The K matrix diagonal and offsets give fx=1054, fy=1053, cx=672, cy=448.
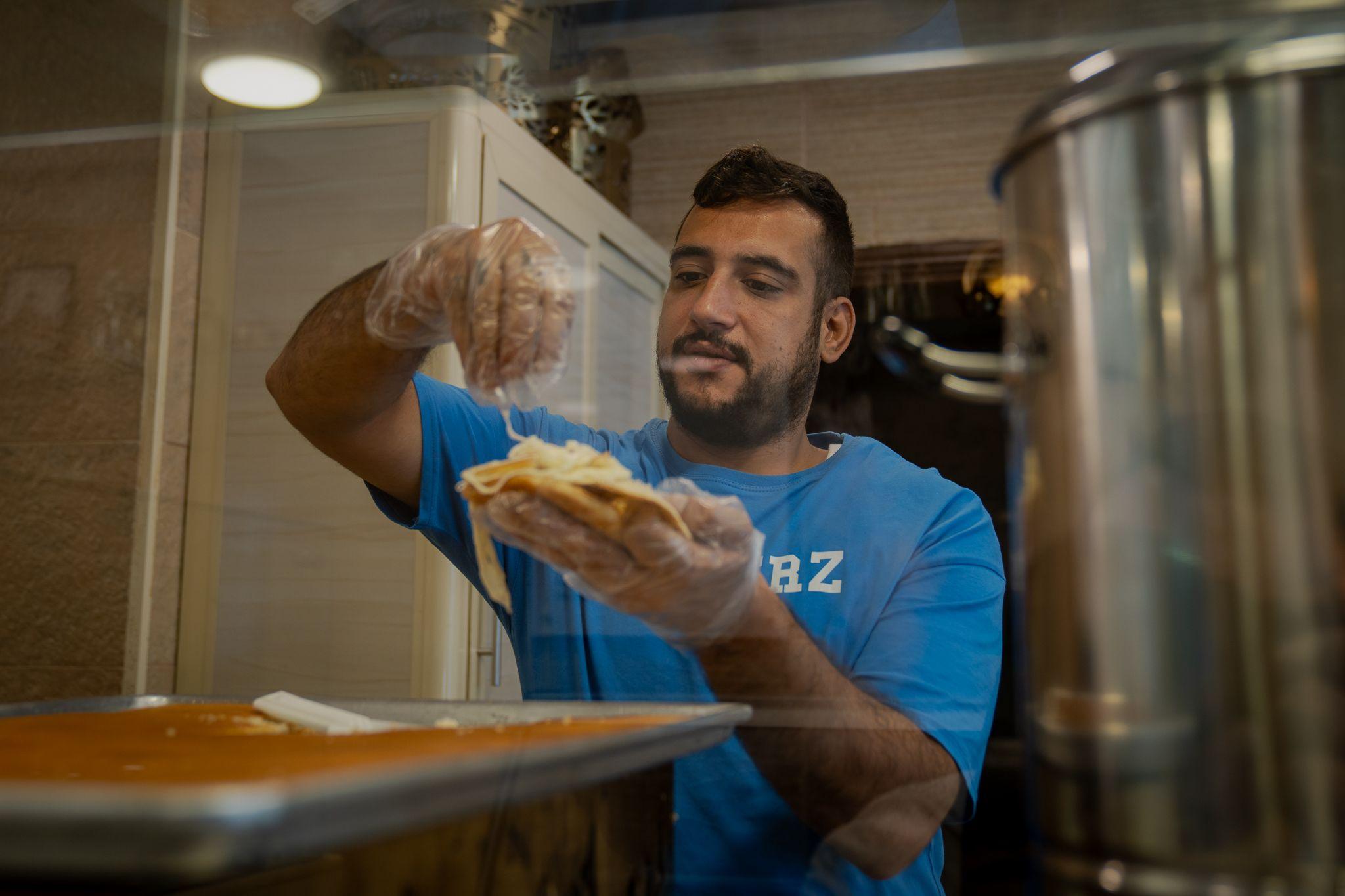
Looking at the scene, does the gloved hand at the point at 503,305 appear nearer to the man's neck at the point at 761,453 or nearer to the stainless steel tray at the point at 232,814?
the man's neck at the point at 761,453

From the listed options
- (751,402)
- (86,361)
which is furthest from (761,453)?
(86,361)

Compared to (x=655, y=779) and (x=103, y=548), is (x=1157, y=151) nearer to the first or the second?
(x=655, y=779)

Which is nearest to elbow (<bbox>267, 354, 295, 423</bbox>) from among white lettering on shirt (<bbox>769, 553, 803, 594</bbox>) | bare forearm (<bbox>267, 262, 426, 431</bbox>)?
bare forearm (<bbox>267, 262, 426, 431</bbox>)

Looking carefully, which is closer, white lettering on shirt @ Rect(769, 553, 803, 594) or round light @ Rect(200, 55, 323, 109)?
white lettering on shirt @ Rect(769, 553, 803, 594)

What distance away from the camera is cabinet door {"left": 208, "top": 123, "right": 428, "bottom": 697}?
2.52 ft

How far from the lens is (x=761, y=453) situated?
62 centimetres

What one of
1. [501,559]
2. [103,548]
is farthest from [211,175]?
[501,559]

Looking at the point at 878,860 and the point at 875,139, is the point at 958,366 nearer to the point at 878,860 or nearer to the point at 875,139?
the point at 875,139

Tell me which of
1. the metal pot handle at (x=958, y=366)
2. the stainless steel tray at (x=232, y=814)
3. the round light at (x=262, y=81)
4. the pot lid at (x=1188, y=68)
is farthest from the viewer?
the round light at (x=262, y=81)

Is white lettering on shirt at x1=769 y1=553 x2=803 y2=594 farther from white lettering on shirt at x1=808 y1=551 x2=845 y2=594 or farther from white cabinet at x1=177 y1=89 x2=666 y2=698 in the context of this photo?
white cabinet at x1=177 y1=89 x2=666 y2=698

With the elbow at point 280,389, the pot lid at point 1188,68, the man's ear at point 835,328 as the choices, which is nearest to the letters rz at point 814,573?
the man's ear at point 835,328

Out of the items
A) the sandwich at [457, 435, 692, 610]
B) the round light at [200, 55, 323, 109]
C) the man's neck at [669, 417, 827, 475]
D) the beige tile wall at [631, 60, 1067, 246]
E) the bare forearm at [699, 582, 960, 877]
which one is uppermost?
the round light at [200, 55, 323, 109]

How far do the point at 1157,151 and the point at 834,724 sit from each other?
0.31m

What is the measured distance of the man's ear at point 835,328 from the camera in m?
→ 0.60
